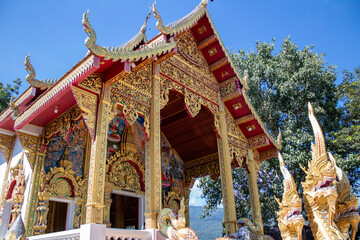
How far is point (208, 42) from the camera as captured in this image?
755cm

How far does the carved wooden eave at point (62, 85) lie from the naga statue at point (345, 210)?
13.5ft

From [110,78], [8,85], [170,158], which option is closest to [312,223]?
[110,78]

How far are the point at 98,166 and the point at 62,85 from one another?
145 centimetres

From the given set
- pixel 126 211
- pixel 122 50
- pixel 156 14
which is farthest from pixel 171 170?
pixel 122 50

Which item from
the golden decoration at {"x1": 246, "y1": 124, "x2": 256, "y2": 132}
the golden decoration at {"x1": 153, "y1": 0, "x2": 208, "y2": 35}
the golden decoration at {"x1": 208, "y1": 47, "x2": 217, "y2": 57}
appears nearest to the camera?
the golden decoration at {"x1": 153, "y1": 0, "x2": 208, "y2": 35}

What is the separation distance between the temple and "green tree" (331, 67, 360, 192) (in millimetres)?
5085

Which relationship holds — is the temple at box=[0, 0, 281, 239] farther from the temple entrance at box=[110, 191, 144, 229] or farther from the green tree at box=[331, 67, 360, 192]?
the green tree at box=[331, 67, 360, 192]

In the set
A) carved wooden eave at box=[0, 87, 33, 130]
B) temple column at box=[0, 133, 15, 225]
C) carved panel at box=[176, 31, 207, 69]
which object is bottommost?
→ temple column at box=[0, 133, 15, 225]

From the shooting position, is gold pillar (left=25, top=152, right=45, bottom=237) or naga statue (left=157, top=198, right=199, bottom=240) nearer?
naga statue (left=157, top=198, right=199, bottom=240)

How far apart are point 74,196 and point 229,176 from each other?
347 centimetres

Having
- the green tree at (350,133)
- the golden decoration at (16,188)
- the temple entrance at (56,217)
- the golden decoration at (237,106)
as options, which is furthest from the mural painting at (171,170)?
the green tree at (350,133)

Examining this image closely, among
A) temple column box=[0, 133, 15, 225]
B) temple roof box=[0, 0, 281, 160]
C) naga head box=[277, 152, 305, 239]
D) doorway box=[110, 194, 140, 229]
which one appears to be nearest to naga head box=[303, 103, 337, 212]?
naga head box=[277, 152, 305, 239]

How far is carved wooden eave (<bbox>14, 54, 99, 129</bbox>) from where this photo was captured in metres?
4.36

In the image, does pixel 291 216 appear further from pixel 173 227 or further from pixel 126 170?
pixel 126 170
